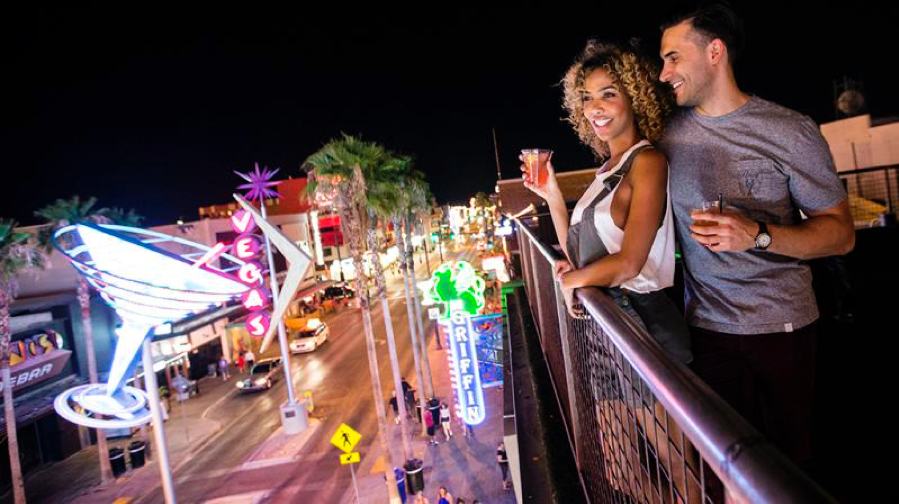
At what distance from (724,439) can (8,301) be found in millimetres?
22668

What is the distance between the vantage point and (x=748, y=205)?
2066mm

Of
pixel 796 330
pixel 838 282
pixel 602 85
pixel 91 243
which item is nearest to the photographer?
pixel 796 330

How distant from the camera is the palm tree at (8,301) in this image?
1614cm

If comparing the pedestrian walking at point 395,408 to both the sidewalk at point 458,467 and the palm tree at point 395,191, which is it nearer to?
the sidewalk at point 458,467

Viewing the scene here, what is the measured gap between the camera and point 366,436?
19250 millimetres

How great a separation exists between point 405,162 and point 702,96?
1978cm

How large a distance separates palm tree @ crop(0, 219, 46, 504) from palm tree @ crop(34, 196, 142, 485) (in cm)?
107

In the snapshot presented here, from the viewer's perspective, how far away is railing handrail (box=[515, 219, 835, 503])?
1.83ft

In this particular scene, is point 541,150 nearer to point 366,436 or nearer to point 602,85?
point 602,85

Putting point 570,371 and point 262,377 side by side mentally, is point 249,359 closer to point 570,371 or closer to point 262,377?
point 262,377

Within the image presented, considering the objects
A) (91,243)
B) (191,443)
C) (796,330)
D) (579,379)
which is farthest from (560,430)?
(191,443)

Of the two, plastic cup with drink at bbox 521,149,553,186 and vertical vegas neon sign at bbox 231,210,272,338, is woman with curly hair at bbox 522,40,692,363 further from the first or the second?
vertical vegas neon sign at bbox 231,210,272,338

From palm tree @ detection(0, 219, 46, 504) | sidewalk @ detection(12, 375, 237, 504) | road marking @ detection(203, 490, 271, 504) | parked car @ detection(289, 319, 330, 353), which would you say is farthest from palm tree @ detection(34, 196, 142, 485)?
parked car @ detection(289, 319, 330, 353)

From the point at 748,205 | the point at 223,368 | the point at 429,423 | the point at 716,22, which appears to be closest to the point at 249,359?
the point at 223,368
